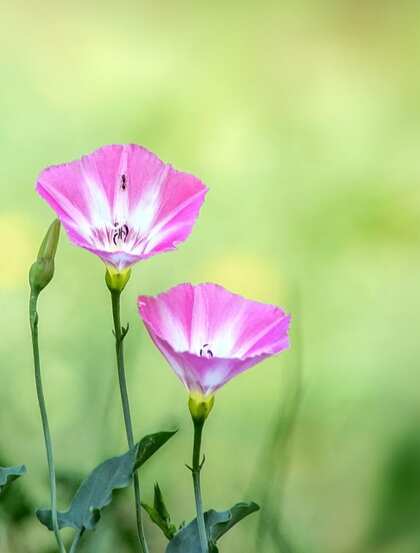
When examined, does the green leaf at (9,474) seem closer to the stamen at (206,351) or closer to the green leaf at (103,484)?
the green leaf at (103,484)

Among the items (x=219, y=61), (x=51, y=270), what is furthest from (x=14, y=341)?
(x=219, y=61)

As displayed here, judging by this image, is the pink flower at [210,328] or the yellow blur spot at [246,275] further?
the yellow blur spot at [246,275]

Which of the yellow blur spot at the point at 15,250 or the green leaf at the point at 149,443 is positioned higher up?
the yellow blur spot at the point at 15,250

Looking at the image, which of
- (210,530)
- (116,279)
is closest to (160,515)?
(210,530)

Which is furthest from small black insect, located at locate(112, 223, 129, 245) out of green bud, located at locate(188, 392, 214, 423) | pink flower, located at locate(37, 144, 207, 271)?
green bud, located at locate(188, 392, 214, 423)

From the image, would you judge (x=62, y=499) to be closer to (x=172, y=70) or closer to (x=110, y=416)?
(x=110, y=416)

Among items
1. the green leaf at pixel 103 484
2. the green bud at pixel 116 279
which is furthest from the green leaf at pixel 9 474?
the green bud at pixel 116 279

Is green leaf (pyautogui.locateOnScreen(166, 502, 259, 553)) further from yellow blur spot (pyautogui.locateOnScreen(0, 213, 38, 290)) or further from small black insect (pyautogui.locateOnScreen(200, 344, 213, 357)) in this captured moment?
yellow blur spot (pyautogui.locateOnScreen(0, 213, 38, 290))
